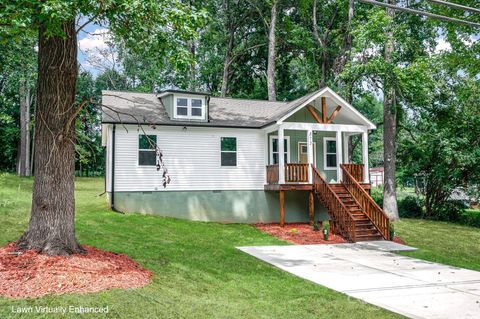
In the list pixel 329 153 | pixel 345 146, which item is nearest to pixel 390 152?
pixel 345 146

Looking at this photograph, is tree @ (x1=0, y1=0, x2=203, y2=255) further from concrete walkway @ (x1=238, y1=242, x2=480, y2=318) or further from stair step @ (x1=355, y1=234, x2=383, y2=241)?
stair step @ (x1=355, y1=234, x2=383, y2=241)

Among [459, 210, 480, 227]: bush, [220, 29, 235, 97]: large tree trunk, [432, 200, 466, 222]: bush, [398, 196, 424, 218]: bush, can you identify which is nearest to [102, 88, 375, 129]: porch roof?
[398, 196, 424, 218]: bush

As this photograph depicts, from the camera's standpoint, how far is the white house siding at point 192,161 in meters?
15.0

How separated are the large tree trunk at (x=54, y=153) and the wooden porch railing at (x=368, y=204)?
994 centimetres

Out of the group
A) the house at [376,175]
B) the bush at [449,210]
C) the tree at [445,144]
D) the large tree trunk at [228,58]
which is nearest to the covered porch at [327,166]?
the tree at [445,144]

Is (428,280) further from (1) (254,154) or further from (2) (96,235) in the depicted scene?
(1) (254,154)

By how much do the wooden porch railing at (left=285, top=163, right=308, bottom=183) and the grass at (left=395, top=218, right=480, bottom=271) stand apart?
4.18 metres

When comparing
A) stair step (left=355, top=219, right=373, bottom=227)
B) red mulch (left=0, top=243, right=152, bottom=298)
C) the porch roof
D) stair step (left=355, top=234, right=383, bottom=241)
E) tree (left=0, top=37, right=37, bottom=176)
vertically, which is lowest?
stair step (left=355, top=234, right=383, bottom=241)

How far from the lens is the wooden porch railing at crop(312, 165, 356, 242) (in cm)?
1297

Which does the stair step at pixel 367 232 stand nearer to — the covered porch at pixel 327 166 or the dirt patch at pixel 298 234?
the covered porch at pixel 327 166

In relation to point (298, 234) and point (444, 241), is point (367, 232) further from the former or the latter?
point (444, 241)

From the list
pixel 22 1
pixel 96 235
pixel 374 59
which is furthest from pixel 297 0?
pixel 22 1

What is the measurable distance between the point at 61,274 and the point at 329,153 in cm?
1457

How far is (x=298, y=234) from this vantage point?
1407cm
